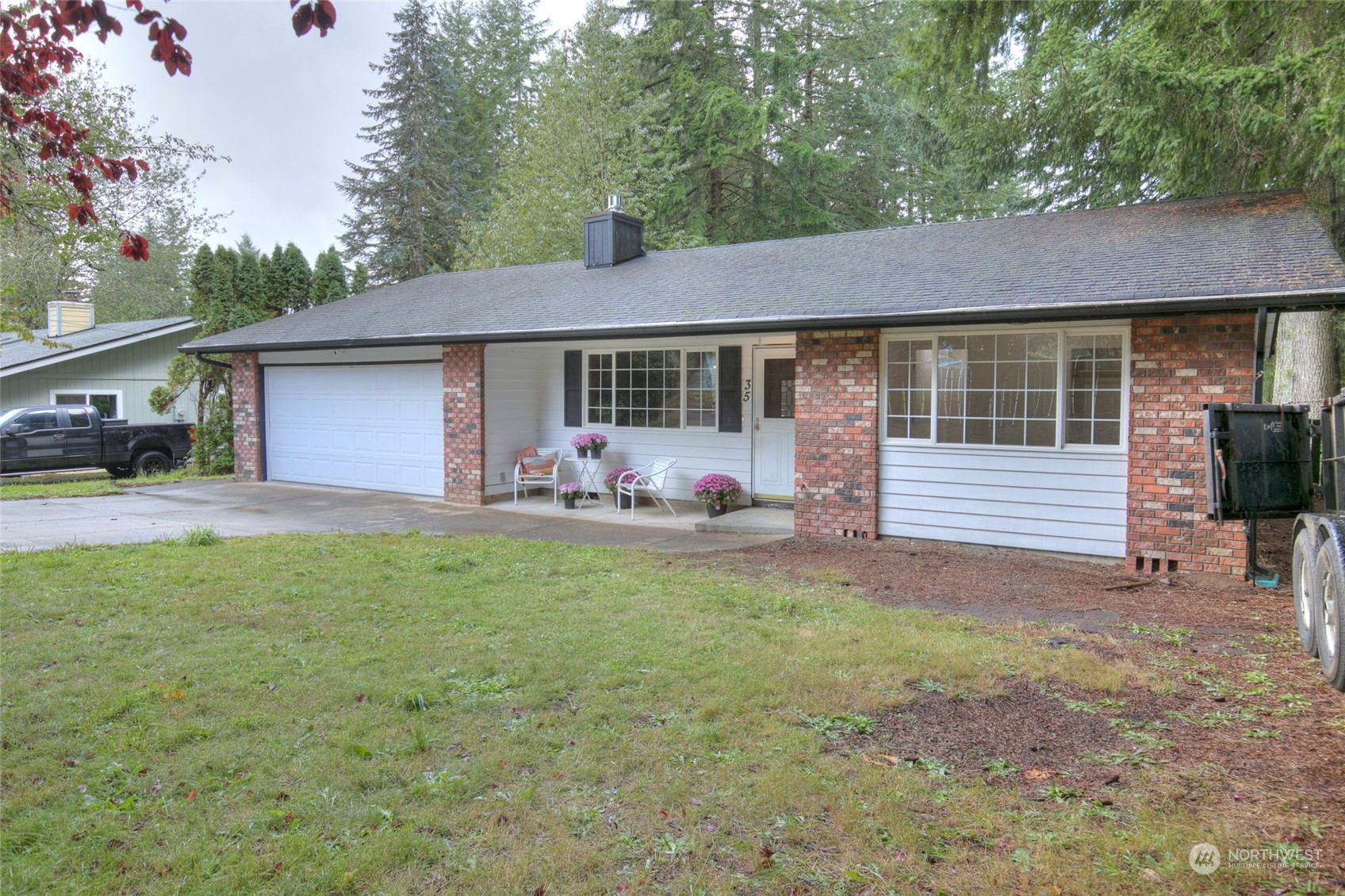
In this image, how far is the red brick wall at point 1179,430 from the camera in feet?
23.1

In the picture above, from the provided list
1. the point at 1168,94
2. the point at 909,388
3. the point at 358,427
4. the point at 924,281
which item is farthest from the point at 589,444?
the point at 1168,94

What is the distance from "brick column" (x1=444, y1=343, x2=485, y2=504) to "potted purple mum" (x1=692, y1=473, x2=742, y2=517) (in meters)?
3.44

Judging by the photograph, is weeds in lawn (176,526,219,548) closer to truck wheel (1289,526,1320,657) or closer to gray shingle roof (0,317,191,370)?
truck wheel (1289,526,1320,657)

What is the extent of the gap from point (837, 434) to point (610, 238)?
670cm

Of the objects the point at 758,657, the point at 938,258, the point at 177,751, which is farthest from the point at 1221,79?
the point at 177,751

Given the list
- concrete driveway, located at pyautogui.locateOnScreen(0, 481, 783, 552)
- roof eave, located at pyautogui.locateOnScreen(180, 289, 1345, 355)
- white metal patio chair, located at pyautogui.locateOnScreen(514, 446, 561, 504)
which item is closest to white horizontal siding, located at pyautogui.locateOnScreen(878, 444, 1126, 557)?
roof eave, located at pyautogui.locateOnScreen(180, 289, 1345, 355)

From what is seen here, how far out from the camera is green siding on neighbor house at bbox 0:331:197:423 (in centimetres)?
1936

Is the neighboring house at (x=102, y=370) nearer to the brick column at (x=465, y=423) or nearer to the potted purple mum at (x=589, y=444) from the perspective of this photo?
the brick column at (x=465, y=423)

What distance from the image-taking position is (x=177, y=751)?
3.48 m

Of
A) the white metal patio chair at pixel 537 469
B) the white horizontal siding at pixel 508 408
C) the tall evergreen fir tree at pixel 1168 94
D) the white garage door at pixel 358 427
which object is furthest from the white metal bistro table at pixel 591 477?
the tall evergreen fir tree at pixel 1168 94

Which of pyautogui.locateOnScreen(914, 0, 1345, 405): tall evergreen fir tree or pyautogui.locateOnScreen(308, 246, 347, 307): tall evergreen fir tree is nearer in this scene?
pyautogui.locateOnScreen(914, 0, 1345, 405): tall evergreen fir tree

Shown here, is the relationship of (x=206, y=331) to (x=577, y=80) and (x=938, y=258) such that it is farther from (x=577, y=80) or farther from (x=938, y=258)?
(x=938, y=258)

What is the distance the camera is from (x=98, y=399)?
20.5m

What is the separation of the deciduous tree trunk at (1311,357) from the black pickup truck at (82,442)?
63.0ft
